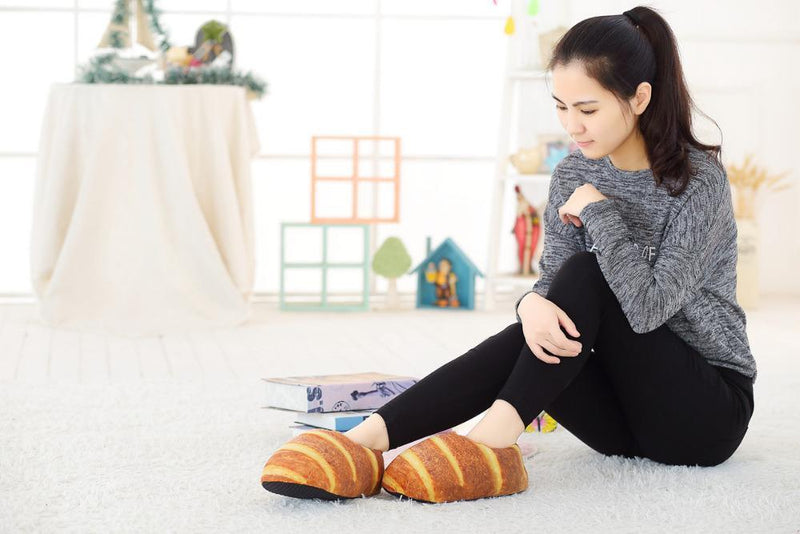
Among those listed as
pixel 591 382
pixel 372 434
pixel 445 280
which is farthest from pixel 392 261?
pixel 372 434

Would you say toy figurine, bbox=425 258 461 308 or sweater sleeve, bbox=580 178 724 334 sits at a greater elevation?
sweater sleeve, bbox=580 178 724 334

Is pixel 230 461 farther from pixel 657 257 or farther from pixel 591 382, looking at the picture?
pixel 657 257

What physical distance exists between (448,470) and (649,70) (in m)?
0.62

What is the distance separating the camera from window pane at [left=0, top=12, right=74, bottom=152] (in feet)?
13.4

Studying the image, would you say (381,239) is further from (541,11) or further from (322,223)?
(541,11)

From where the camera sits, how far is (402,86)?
4.30 metres

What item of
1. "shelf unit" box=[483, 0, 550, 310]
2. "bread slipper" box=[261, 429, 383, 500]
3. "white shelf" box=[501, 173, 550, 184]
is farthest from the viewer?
"shelf unit" box=[483, 0, 550, 310]

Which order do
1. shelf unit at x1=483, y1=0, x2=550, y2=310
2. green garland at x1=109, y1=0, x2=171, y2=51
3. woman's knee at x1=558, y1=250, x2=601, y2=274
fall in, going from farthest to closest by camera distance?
shelf unit at x1=483, y1=0, x2=550, y2=310
green garland at x1=109, y1=0, x2=171, y2=51
woman's knee at x1=558, y1=250, x2=601, y2=274

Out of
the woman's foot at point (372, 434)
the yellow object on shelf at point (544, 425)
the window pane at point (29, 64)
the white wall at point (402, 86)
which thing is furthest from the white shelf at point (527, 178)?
the woman's foot at point (372, 434)

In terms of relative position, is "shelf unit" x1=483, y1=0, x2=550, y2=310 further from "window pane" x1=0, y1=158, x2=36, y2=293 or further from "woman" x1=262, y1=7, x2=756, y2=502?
"woman" x1=262, y1=7, x2=756, y2=502

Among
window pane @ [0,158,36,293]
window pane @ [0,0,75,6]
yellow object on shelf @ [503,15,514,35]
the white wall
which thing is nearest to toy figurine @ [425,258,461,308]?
the white wall

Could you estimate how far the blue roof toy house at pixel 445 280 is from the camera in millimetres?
4031

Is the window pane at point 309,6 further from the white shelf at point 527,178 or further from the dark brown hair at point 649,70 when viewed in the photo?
the dark brown hair at point 649,70

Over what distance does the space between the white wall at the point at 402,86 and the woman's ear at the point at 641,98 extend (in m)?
2.65
